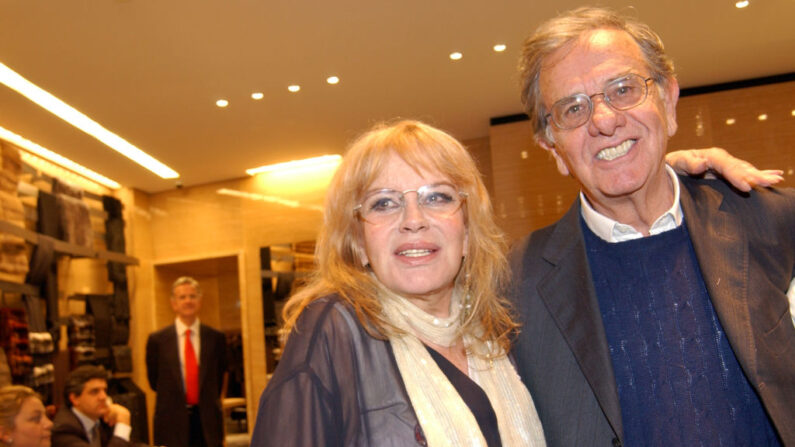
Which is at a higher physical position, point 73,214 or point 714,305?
point 73,214

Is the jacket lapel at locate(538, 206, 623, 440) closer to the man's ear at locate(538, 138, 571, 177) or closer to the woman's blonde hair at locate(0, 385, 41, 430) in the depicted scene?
the man's ear at locate(538, 138, 571, 177)

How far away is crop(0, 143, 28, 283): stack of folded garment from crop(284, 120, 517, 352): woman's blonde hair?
5.39 m

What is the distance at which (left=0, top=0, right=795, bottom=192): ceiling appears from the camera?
5.02 metres

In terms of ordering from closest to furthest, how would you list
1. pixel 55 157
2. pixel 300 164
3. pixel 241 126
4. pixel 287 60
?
pixel 287 60, pixel 241 126, pixel 55 157, pixel 300 164

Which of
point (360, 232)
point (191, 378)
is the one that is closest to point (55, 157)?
point (191, 378)

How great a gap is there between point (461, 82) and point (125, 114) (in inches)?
123

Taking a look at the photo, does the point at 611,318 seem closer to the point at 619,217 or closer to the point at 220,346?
the point at 619,217

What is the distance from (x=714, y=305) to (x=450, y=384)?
665 mm

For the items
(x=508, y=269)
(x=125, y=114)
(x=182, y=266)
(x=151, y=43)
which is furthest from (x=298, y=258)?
(x=508, y=269)

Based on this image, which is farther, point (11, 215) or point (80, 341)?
point (80, 341)

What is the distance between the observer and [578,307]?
6.38 feet

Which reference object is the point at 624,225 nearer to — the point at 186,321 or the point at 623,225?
the point at 623,225

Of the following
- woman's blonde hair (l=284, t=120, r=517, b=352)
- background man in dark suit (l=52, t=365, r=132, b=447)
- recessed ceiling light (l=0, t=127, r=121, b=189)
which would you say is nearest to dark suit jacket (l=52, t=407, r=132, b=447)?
background man in dark suit (l=52, t=365, r=132, b=447)

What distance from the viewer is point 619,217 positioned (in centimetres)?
203
